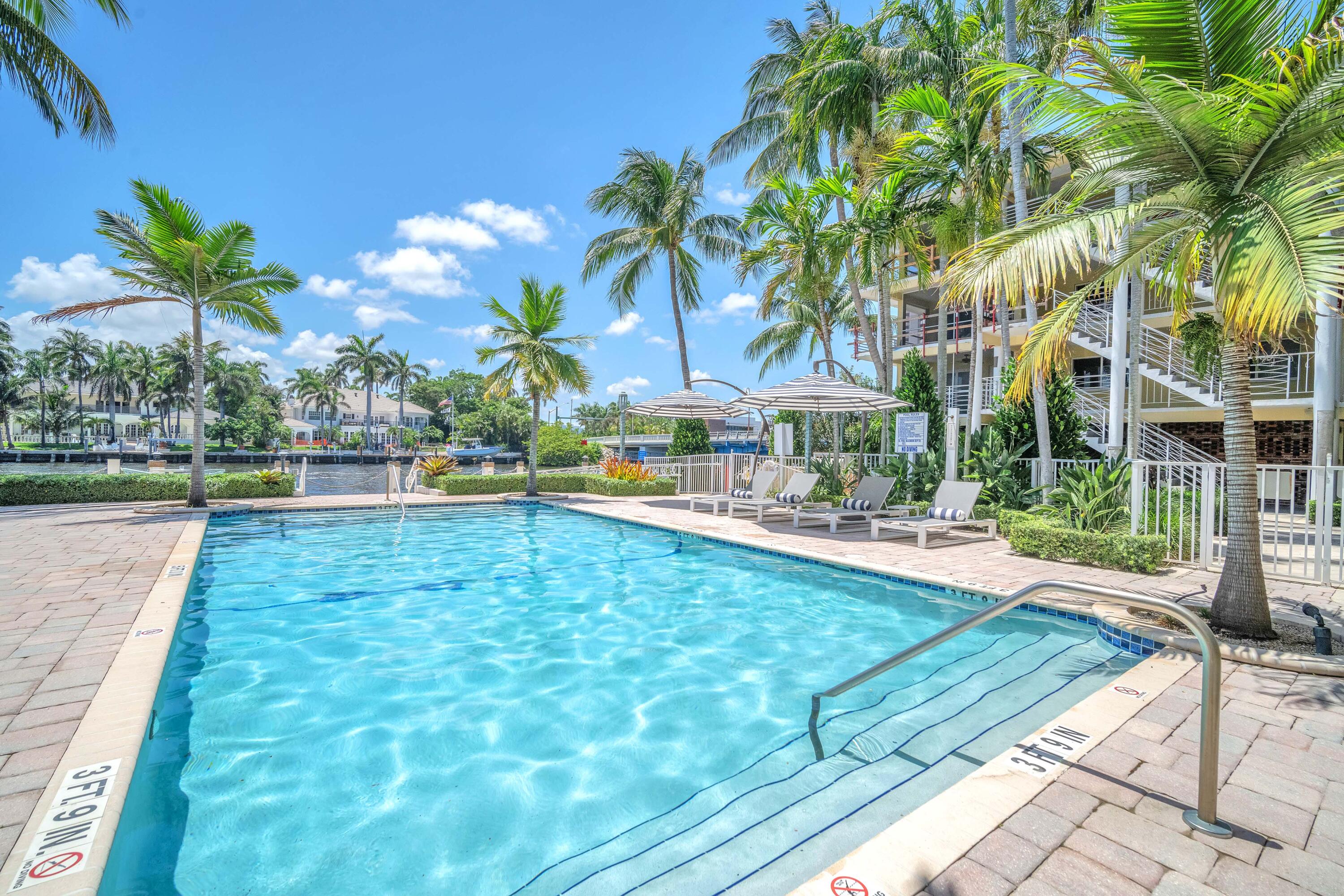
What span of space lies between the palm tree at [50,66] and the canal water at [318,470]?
8511 millimetres

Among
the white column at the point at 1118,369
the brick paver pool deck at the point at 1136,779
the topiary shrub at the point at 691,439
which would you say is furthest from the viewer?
Result: the topiary shrub at the point at 691,439

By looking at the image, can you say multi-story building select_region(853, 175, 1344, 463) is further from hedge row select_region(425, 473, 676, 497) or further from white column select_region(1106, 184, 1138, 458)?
hedge row select_region(425, 473, 676, 497)

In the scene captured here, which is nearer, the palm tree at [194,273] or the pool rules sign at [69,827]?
the pool rules sign at [69,827]

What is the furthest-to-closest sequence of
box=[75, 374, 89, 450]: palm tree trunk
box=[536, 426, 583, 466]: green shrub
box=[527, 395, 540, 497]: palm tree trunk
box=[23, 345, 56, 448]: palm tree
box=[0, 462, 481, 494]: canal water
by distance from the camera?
1. box=[23, 345, 56, 448]: palm tree
2. box=[75, 374, 89, 450]: palm tree trunk
3. box=[536, 426, 583, 466]: green shrub
4. box=[0, 462, 481, 494]: canal water
5. box=[527, 395, 540, 497]: palm tree trunk

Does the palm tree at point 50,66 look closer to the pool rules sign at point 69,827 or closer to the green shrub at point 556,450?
the pool rules sign at point 69,827

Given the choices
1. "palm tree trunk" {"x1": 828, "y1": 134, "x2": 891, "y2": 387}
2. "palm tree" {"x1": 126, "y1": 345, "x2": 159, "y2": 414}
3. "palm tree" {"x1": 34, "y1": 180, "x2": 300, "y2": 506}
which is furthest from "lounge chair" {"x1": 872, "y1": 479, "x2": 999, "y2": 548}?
"palm tree" {"x1": 126, "y1": 345, "x2": 159, "y2": 414}

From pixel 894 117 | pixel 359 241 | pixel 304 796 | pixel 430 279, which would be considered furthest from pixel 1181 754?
pixel 430 279

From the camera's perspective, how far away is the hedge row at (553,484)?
55.4 ft

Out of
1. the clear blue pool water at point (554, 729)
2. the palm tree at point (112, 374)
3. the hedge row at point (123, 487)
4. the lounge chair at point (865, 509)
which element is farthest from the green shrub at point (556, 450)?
the palm tree at point (112, 374)

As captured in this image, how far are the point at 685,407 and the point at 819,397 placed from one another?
4.84 meters

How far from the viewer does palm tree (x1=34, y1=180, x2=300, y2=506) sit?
12.0m

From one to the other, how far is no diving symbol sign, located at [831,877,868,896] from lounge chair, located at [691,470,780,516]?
34.9ft

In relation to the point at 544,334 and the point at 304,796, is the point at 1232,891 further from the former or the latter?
the point at 544,334

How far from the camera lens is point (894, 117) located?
13.7 m
